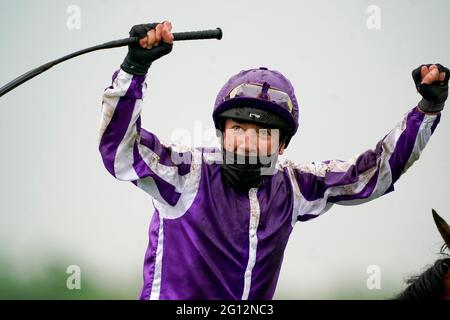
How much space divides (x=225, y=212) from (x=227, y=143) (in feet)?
1.15

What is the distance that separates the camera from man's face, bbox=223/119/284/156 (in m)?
3.53

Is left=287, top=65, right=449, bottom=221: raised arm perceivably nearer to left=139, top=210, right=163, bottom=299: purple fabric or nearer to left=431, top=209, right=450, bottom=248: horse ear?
left=431, top=209, right=450, bottom=248: horse ear

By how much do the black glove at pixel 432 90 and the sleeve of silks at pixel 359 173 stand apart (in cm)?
9

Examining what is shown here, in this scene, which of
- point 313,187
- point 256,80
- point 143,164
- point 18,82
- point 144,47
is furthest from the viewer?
point 313,187

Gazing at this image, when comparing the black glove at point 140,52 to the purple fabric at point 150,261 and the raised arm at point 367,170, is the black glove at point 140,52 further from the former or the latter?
the raised arm at point 367,170

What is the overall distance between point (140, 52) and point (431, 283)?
1757 mm

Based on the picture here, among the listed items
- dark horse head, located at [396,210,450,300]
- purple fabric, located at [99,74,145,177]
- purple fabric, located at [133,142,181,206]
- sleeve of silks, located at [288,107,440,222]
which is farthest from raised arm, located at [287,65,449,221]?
purple fabric, located at [99,74,145,177]

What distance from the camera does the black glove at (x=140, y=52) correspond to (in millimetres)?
3125

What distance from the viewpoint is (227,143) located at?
11.7 ft

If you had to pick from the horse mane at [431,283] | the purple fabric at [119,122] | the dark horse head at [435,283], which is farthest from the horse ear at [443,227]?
the purple fabric at [119,122]

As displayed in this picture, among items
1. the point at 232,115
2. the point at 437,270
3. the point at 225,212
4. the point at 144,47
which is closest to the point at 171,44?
the point at 144,47

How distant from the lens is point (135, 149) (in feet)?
11.0

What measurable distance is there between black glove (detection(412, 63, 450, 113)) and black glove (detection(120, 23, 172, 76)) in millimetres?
1293

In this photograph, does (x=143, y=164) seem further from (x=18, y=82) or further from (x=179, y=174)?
(x=18, y=82)
